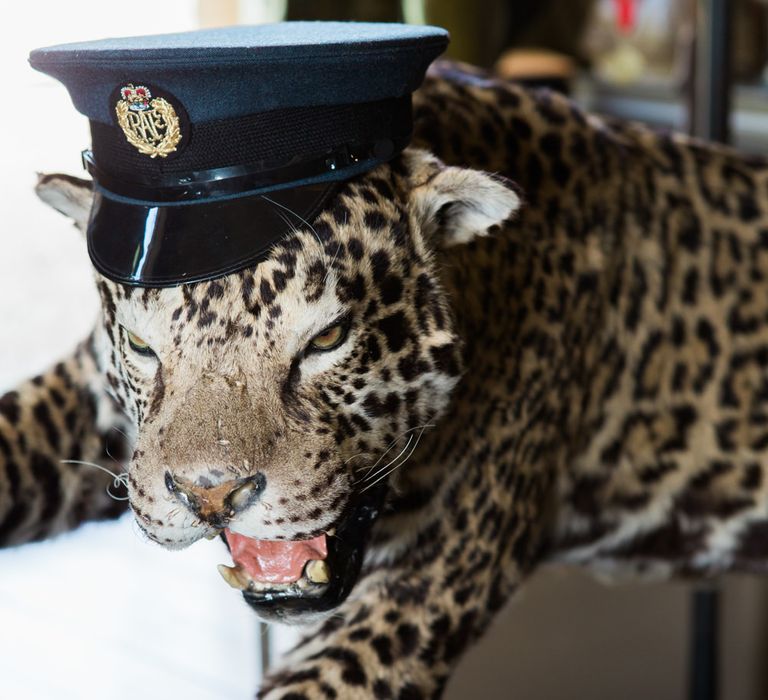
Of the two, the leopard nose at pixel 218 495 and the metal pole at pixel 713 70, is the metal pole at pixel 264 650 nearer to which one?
the leopard nose at pixel 218 495

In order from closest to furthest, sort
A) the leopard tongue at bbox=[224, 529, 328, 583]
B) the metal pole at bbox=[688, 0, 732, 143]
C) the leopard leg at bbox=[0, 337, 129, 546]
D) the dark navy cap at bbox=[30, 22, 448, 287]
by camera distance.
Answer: the dark navy cap at bbox=[30, 22, 448, 287]
the leopard tongue at bbox=[224, 529, 328, 583]
the leopard leg at bbox=[0, 337, 129, 546]
the metal pole at bbox=[688, 0, 732, 143]

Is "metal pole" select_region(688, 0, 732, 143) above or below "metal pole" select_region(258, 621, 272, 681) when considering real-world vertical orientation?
above

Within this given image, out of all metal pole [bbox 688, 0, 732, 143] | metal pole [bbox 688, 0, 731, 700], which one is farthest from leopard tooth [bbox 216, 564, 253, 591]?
metal pole [bbox 688, 0, 732, 143]

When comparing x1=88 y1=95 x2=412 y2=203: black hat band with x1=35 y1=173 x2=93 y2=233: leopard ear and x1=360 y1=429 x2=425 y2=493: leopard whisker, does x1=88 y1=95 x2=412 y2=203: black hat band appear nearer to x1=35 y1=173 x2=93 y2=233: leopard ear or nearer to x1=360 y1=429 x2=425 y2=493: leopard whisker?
x1=35 y1=173 x2=93 y2=233: leopard ear

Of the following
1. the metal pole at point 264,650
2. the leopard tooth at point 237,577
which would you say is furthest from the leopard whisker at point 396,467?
the metal pole at point 264,650

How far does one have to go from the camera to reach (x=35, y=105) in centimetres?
115

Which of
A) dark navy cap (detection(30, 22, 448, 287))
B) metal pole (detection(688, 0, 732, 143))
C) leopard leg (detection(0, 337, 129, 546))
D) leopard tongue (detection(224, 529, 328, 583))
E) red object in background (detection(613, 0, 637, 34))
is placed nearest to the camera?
dark navy cap (detection(30, 22, 448, 287))

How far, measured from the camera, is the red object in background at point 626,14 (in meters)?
3.82

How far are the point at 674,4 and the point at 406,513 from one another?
119 inches

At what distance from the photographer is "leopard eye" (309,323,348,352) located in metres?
0.96

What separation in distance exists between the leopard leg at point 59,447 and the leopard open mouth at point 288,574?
0.32 metres

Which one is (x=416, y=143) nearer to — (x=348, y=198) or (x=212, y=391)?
(x=348, y=198)

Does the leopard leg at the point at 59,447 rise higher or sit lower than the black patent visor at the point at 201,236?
lower

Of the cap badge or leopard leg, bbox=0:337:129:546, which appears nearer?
the cap badge
